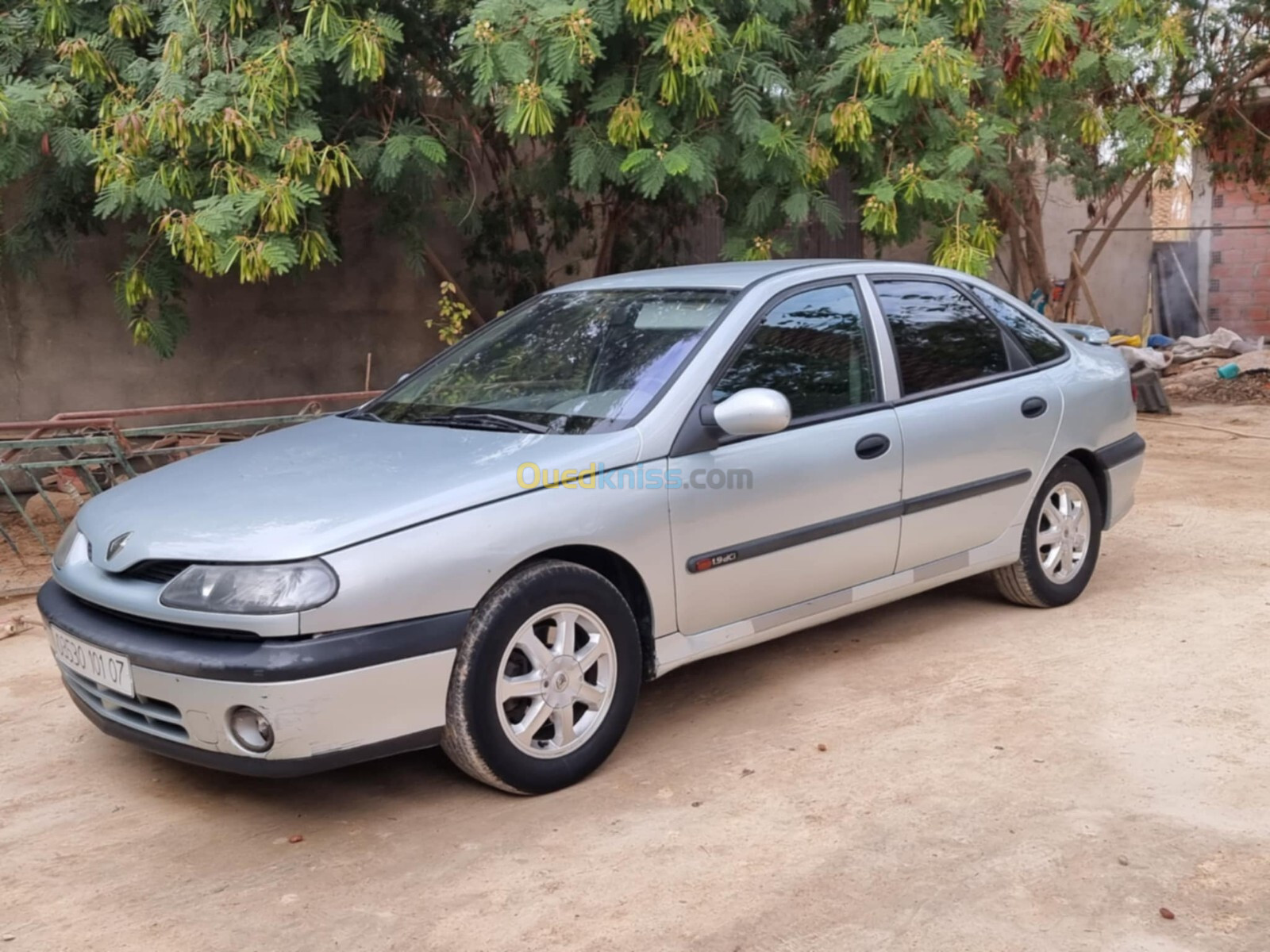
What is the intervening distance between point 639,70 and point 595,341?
2.70 m

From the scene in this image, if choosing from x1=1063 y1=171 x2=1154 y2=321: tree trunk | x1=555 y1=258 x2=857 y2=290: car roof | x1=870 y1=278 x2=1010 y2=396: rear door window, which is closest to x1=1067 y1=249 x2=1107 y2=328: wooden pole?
x1=1063 y1=171 x2=1154 y2=321: tree trunk

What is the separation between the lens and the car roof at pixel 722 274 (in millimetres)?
4605

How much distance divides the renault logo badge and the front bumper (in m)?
0.21

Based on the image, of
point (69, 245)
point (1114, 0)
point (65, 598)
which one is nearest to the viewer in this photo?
point (65, 598)

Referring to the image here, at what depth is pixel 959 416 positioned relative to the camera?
192 inches

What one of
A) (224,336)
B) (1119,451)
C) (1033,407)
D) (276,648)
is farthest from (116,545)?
(224,336)

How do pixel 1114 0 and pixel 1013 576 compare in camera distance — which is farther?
pixel 1114 0

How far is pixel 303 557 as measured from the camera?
328 centimetres

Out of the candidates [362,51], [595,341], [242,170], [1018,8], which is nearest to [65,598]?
[595,341]

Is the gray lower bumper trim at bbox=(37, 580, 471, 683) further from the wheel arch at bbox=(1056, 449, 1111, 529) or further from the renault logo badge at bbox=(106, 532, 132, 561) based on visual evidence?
the wheel arch at bbox=(1056, 449, 1111, 529)

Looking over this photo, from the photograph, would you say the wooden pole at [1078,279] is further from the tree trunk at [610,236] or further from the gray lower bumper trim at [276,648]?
the gray lower bumper trim at [276,648]

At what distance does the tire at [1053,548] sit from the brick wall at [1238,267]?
13360mm

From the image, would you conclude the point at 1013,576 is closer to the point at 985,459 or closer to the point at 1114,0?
the point at 985,459

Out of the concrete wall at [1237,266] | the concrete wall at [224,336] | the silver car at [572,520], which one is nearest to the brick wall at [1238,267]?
the concrete wall at [1237,266]
